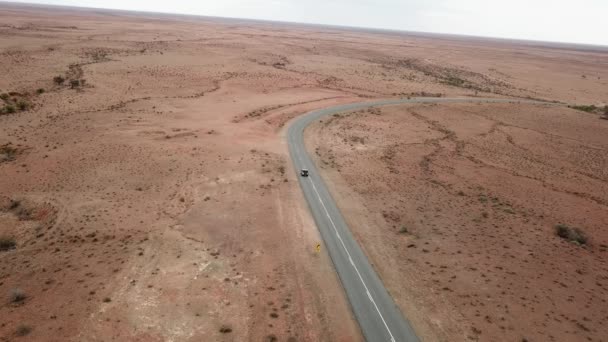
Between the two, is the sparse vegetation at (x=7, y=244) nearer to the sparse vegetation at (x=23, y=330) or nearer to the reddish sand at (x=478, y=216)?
the sparse vegetation at (x=23, y=330)

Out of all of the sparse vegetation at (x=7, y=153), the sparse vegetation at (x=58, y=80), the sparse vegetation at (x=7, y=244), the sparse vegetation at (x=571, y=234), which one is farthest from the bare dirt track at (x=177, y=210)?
the sparse vegetation at (x=571, y=234)

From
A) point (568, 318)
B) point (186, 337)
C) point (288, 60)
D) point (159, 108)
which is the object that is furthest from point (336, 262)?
point (288, 60)

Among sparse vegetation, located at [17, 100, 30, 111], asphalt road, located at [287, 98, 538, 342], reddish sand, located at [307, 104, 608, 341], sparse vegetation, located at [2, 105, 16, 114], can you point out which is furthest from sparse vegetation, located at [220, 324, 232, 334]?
sparse vegetation, located at [17, 100, 30, 111]

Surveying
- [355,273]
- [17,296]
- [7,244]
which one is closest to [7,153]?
[7,244]

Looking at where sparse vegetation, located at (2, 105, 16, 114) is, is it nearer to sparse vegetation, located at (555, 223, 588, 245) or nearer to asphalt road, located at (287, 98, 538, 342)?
asphalt road, located at (287, 98, 538, 342)

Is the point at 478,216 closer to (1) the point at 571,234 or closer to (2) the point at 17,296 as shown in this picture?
(1) the point at 571,234

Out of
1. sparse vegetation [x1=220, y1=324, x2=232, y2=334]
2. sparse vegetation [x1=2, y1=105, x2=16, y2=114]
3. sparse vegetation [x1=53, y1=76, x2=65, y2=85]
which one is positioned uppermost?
sparse vegetation [x1=53, y1=76, x2=65, y2=85]

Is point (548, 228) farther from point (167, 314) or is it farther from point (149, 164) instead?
point (149, 164)
